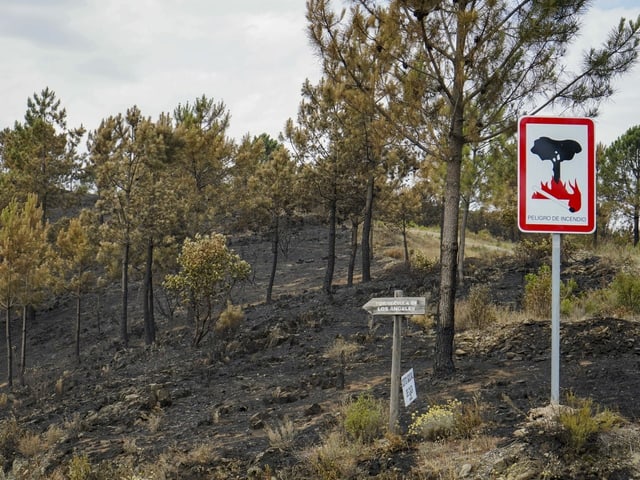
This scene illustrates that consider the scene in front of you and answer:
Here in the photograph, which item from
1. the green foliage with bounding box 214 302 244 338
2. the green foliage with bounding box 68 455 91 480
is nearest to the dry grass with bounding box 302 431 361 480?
the green foliage with bounding box 68 455 91 480

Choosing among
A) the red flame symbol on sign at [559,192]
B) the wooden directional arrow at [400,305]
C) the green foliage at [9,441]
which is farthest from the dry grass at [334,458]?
the green foliage at [9,441]

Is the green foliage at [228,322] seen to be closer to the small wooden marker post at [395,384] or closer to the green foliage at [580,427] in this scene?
the small wooden marker post at [395,384]

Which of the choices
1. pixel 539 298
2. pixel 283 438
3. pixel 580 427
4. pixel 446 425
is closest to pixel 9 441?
pixel 283 438

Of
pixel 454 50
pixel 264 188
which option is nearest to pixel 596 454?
pixel 454 50

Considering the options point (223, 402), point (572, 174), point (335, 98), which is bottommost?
point (223, 402)

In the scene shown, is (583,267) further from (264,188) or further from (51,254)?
(51,254)

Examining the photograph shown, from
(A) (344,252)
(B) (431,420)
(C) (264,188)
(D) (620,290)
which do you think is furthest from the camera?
(A) (344,252)

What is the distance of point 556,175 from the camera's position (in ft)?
19.5

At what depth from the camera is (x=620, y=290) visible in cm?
1472

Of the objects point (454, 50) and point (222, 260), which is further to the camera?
point (222, 260)

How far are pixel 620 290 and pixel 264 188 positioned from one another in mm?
17159

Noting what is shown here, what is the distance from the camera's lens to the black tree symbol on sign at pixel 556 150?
5.96 meters

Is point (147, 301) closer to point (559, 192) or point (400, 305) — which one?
point (400, 305)

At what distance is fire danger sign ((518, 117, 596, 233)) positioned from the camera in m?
→ 5.87
